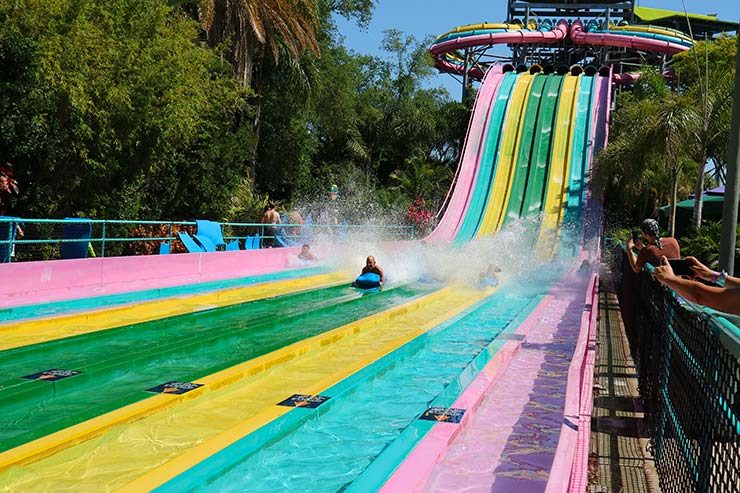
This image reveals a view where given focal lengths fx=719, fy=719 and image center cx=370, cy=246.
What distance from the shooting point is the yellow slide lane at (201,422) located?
13.3ft

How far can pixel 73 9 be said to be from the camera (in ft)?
43.7

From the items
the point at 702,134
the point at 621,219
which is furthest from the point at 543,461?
the point at 621,219

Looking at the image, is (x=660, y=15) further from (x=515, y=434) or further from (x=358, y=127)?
(x=515, y=434)

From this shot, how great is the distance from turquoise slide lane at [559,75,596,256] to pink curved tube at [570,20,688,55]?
7510 millimetres

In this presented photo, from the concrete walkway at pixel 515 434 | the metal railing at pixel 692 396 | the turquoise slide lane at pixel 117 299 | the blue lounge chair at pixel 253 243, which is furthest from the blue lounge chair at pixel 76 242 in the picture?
the metal railing at pixel 692 396

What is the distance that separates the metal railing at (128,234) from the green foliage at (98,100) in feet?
2.41

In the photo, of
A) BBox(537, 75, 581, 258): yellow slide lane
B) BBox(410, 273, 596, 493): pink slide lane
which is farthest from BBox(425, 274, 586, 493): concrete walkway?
BBox(537, 75, 581, 258): yellow slide lane

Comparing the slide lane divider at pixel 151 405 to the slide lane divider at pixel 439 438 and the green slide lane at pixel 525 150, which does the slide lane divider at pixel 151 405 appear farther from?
the green slide lane at pixel 525 150

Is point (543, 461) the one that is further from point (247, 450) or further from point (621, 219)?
point (621, 219)

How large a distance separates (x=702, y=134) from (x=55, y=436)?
12.4 meters

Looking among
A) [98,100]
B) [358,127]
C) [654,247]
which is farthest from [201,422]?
[358,127]

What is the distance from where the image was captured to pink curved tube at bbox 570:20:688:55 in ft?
119

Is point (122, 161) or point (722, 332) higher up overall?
point (122, 161)

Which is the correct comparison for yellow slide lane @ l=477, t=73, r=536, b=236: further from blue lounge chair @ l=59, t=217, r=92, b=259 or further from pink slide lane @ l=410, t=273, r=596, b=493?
→ pink slide lane @ l=410, t=273, r=596, b=493
